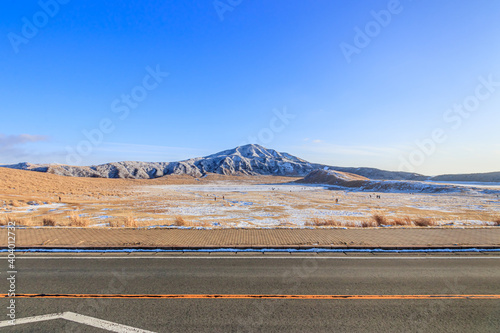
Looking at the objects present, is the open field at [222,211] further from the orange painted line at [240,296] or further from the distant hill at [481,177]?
the distant hill at [481,177]

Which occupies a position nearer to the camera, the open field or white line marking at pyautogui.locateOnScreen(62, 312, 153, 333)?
white line marking at pyautogui.locateOnScreen(62, 312, 153, 333)

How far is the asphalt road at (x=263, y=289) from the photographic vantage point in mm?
4590

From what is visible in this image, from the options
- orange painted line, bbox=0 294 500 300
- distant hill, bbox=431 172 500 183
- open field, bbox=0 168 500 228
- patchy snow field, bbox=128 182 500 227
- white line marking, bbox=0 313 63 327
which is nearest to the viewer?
white line marking, bbox=0 313 63 327

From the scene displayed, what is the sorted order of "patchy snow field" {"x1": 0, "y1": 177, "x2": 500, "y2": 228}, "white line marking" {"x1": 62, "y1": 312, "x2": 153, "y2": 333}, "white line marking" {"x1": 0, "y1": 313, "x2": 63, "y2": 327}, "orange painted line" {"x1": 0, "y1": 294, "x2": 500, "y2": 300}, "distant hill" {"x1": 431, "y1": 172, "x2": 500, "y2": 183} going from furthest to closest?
1. "distant hill" {"x1": 431, "y1": 172, "x2": 500, "y2": 183}
2. "patchy snow field" {"x1": 0, "y1": 177, "x2": 500, "y2": 228}
3. "orange painted line" {"x1": 0, "y1": 294, "x2": 500, "y2": 300}
4. "white line marking" {"x1": 0, "y1": 313, "x2": 63, "y2": 327}
5. "white line marking" {"x1": 62, "y1": 312, "x2": 153, "y2": 333}

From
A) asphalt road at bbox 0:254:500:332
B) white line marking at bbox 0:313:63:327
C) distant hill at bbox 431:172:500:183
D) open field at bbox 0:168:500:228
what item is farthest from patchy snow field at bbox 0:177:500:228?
distant hill at bbox 431:172:500:183

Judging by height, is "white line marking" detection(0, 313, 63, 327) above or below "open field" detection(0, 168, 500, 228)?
above

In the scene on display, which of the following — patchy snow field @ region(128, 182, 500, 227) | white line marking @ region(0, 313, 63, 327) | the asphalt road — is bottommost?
patchy snow field @ region(128, 182, 500, 227)

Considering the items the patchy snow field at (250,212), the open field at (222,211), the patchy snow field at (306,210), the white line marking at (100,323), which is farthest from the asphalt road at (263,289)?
the patchy snow field at (306,210)

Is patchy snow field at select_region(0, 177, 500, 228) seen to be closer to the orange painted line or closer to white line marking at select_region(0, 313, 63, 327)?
the orange painted line

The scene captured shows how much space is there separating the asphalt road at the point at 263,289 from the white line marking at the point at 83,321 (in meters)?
0.05

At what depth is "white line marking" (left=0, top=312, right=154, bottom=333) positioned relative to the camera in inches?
174

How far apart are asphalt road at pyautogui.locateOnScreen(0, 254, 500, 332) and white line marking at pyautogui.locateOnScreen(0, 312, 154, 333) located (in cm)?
5

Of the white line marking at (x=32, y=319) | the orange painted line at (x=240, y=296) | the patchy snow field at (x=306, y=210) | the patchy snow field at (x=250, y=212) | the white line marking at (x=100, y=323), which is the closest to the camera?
the white line marking at (x=100, y=323)

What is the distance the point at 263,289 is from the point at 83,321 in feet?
11.8
